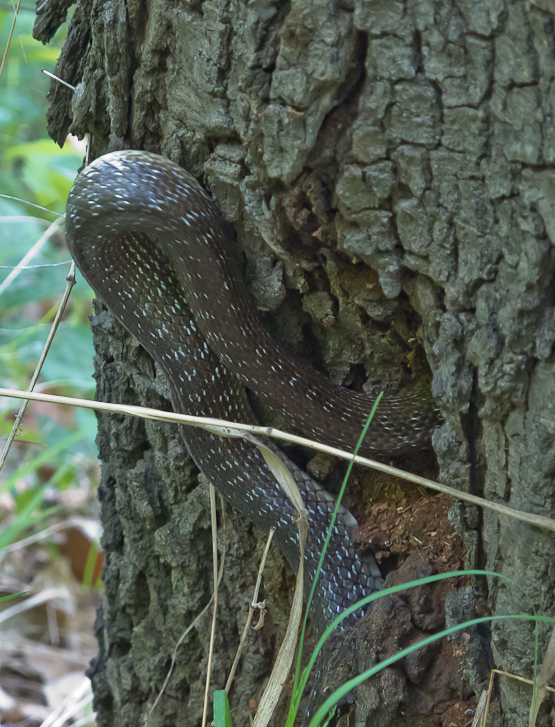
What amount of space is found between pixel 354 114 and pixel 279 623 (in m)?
Result: 1.27

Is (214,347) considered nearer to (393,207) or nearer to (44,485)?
(393,207)

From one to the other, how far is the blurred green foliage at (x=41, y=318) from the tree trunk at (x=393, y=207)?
72 centimetres

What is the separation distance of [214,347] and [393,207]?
52cm

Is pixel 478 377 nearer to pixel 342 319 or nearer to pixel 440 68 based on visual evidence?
pixel 342 319

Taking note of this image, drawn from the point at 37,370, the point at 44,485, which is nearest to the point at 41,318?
the point at 44,485

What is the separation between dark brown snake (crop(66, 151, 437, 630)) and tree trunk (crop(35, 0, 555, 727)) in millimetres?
81

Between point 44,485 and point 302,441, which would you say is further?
point 44,485

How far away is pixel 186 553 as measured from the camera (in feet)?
5.32

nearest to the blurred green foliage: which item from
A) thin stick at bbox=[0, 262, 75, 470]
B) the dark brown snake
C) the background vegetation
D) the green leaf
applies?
the background vegetation

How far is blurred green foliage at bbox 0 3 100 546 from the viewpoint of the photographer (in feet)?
8.56

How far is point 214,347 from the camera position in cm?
134

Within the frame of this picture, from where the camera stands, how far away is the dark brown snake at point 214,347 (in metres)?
1.25

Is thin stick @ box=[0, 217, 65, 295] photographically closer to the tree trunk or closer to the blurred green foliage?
the blurred green foliage

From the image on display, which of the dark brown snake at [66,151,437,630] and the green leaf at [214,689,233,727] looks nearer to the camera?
the green leaf at [214,689,233,727]
